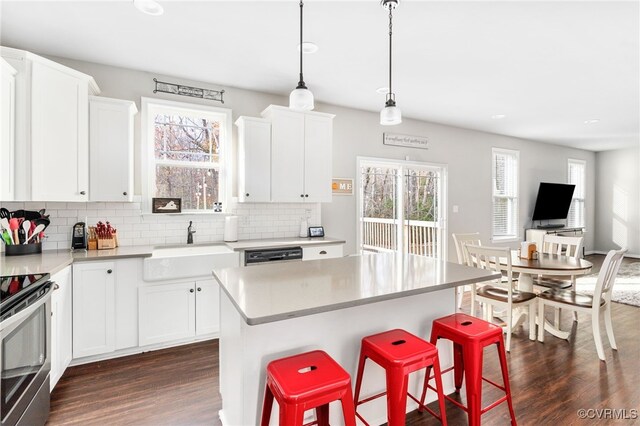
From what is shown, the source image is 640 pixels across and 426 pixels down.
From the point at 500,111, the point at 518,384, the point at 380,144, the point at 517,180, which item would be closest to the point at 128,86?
the point at 380,144

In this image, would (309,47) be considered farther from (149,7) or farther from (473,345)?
(473,345)

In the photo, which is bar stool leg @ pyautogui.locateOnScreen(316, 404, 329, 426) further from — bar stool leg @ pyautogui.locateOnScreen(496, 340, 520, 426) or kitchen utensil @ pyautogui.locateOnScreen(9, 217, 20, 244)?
kitchen utensil @ pyautogui.locateOnScreen(9, 217, 20, 244)

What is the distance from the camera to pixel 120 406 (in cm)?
215

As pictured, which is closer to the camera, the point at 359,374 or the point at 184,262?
the point at 359,374

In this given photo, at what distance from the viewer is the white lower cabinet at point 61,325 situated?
222 cm

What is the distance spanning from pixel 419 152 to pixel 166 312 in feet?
14.1

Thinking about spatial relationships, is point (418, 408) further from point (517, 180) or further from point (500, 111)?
point (517, 180)

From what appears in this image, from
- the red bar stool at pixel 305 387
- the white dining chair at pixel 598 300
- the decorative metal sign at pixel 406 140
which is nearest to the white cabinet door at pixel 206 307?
the red bar stool at pixel 305 387

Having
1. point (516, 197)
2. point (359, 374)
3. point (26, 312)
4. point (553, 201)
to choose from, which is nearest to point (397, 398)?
point (359, 374)

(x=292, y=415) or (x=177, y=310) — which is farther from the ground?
(x=292, y=415)

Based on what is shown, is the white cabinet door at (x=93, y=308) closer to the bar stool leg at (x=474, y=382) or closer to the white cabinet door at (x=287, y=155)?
the white cabinet door at (x=287, y=155)

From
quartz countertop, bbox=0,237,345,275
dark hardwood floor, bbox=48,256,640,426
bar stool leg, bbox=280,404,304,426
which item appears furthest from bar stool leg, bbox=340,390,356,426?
quartz countertop, bbox=0,237,345,275

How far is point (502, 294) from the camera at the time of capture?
317 centimetres

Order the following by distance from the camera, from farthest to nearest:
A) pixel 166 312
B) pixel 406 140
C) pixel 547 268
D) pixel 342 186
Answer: pixel 406 140, pixel 342 186, pixel 547 268, pixel 166 312
